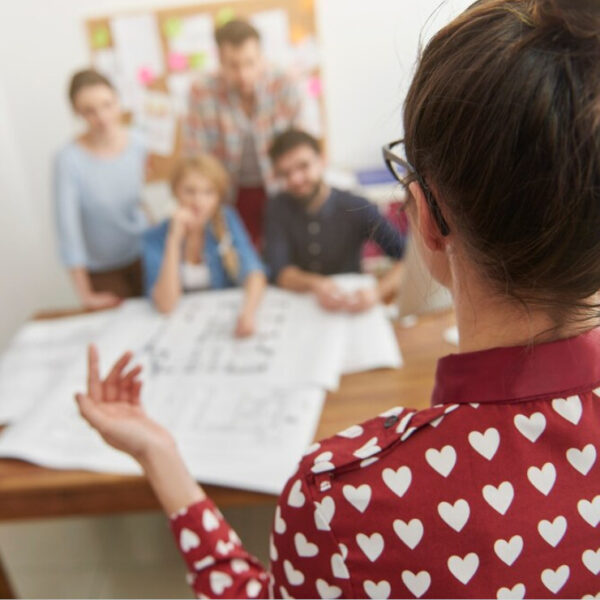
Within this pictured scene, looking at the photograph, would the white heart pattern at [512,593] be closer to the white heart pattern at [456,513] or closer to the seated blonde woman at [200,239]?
the white heart pattern at [456,513]

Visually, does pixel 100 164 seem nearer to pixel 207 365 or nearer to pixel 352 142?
pixel 352 142

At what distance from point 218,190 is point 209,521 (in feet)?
2.67

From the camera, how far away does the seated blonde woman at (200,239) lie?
113 centimetres

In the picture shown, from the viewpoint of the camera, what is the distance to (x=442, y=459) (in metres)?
0.29

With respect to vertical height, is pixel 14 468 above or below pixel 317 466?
below

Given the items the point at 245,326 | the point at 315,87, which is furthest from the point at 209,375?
the point at 315,87

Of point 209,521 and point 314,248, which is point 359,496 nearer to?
point 209,521

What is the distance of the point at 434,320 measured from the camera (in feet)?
2.56

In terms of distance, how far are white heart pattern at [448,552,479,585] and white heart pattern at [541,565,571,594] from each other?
0.11 feet

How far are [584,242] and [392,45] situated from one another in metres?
0.24

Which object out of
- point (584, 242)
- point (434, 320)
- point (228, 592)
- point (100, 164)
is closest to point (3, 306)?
point (100, 164)

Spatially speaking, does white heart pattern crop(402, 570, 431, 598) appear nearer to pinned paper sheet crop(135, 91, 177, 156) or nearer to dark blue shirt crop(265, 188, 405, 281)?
dark blue shirt crop(265, 188, 405, 281)

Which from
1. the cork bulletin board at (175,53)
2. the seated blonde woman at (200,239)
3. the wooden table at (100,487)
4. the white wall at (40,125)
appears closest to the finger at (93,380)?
the wooden table at (100,487)

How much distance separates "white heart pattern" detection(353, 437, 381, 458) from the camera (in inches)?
11.9
